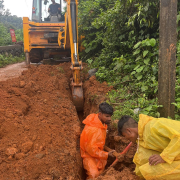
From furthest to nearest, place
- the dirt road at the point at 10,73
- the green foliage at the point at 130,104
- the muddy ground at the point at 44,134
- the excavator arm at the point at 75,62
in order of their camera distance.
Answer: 1. the dirt road at the point at 10,73
2. the excavator arm at the point at 75,62
3. the green foliage at the point at 130,104
4. the muddy ground at the point at 44,134

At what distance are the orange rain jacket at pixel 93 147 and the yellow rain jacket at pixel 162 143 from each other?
107 centimetres

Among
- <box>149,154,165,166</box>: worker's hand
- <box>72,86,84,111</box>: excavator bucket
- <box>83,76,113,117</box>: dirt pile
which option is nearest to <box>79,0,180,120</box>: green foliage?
<box>83,76,113,117</box>: dirt pile

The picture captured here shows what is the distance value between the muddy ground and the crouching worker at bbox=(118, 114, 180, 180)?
0.39 metres

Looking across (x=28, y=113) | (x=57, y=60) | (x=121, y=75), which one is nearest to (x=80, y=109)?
(x=121, y=75)

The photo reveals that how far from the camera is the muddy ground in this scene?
2.58 meters

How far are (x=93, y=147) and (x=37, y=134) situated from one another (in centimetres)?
96

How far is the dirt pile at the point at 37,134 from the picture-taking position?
259 cm

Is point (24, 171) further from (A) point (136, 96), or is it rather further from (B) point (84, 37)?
(B) point (84, 37)

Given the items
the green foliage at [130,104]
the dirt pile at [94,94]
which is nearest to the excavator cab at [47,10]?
the dirt pile at [94,94]

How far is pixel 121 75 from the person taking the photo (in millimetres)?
5520

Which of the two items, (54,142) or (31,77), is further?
(31,77)

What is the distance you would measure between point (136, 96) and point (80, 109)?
1822mm

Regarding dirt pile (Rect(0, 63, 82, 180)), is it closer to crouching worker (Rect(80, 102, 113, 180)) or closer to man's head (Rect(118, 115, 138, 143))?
crouching worker (Rect(80, 102, 113, 180))

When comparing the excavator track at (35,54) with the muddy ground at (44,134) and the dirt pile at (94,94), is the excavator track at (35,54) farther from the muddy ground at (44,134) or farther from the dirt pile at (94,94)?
the dirt pile at (94,94)
